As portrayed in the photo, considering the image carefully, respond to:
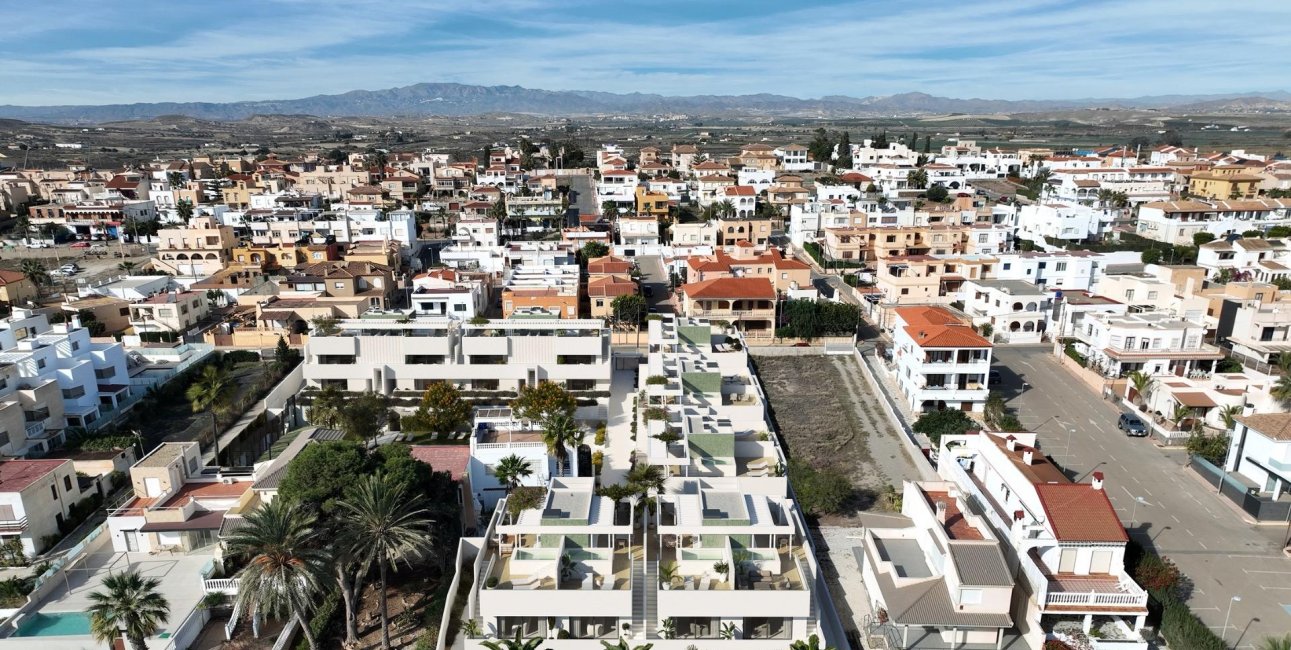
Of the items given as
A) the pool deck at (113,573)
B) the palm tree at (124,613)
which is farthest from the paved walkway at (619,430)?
the palm tree at (124,613)

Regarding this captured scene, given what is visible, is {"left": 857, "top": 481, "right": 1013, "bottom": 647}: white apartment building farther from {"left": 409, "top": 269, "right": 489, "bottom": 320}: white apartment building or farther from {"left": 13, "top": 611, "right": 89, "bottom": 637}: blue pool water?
{"left": 409, "top": 269, "right": 489, "bottom": 320}: white apartment building

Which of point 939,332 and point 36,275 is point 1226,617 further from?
point 36,275

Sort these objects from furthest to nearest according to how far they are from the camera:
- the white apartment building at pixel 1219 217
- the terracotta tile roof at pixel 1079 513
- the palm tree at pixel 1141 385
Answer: the white apartment building at pixel 1219 217, the palm tree at pixel 1141 385, the terracotta tile roof at pixel 1079 513

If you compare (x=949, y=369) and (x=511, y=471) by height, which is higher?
(x=949, y=369)

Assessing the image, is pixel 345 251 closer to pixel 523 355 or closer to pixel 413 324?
pixel 413 324

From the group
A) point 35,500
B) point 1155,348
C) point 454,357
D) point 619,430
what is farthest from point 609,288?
point 35,500

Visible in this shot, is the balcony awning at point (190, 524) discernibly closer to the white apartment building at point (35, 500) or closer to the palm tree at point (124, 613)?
the white apartment building at point (35, 500)

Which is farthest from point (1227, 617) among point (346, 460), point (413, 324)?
point (413, 324)
